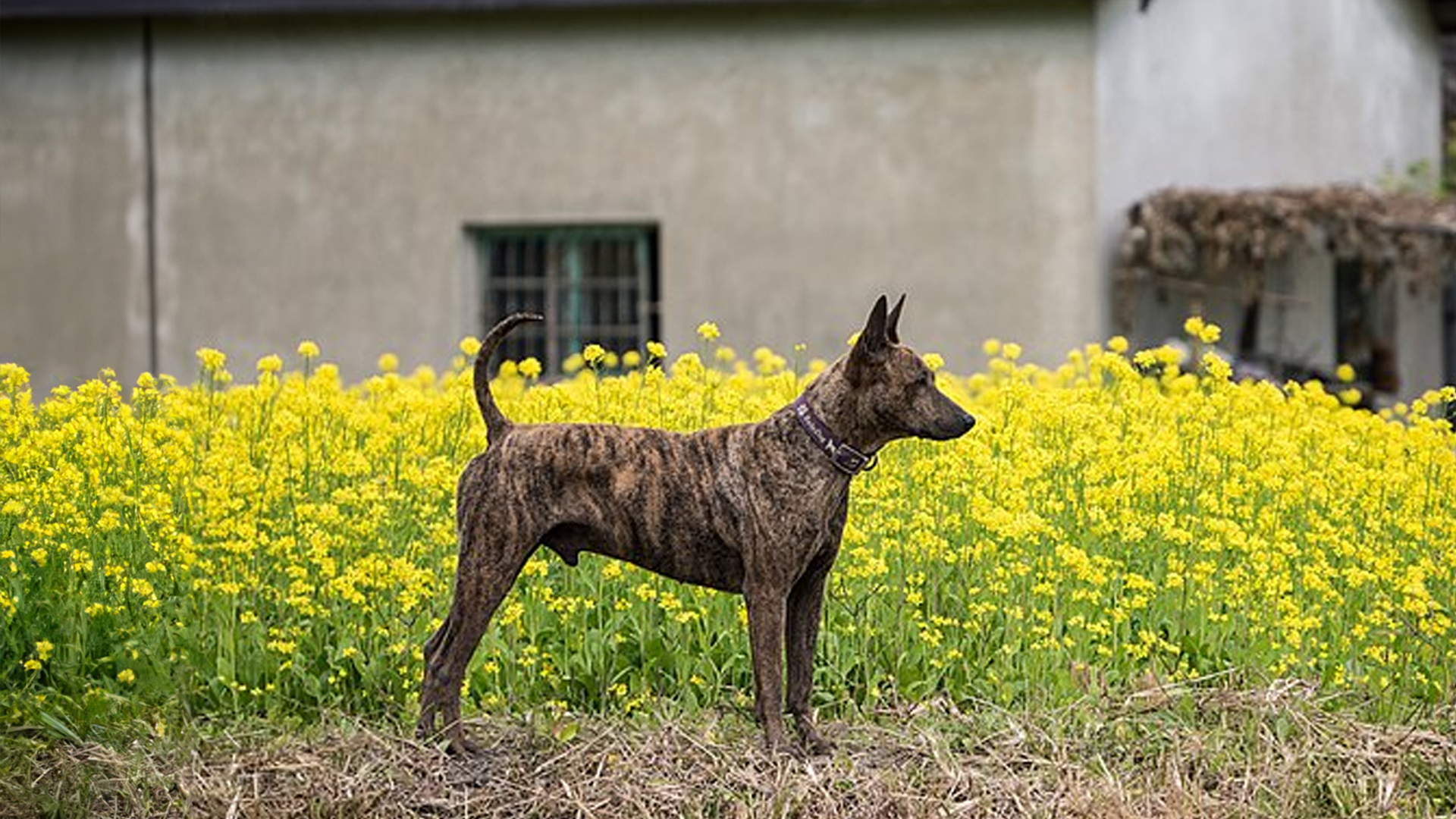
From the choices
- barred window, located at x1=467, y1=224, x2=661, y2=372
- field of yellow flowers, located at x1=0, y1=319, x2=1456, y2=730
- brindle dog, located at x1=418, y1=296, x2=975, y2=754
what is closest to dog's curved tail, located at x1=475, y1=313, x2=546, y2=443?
brindle dog, located at x1=418, y1=296, x2=975, y2=754

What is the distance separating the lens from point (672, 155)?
14.5m

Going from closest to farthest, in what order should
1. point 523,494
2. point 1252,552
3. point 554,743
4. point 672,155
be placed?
point 523,494 < point 554,743 < point 1252,552 < point 672,155

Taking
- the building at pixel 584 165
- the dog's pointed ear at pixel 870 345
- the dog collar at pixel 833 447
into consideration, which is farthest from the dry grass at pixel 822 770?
the building at pixel 584 165

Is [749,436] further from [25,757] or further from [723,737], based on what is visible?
[25,757]

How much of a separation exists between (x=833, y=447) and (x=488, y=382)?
2.98 feet

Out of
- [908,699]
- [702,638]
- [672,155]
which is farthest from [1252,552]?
[672,155]

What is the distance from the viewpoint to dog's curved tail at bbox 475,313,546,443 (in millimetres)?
5875

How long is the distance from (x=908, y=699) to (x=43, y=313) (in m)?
9.71

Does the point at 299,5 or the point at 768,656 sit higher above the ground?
the point at 299,5

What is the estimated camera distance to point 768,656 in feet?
19.4

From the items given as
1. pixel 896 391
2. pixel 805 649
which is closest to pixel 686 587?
pixel 805 649

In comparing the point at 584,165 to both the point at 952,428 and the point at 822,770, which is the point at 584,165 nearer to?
the point at 822,770

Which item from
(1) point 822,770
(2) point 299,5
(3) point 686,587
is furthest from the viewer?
(2) point 299,5

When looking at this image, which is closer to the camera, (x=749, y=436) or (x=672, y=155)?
(x=749, y=436)
